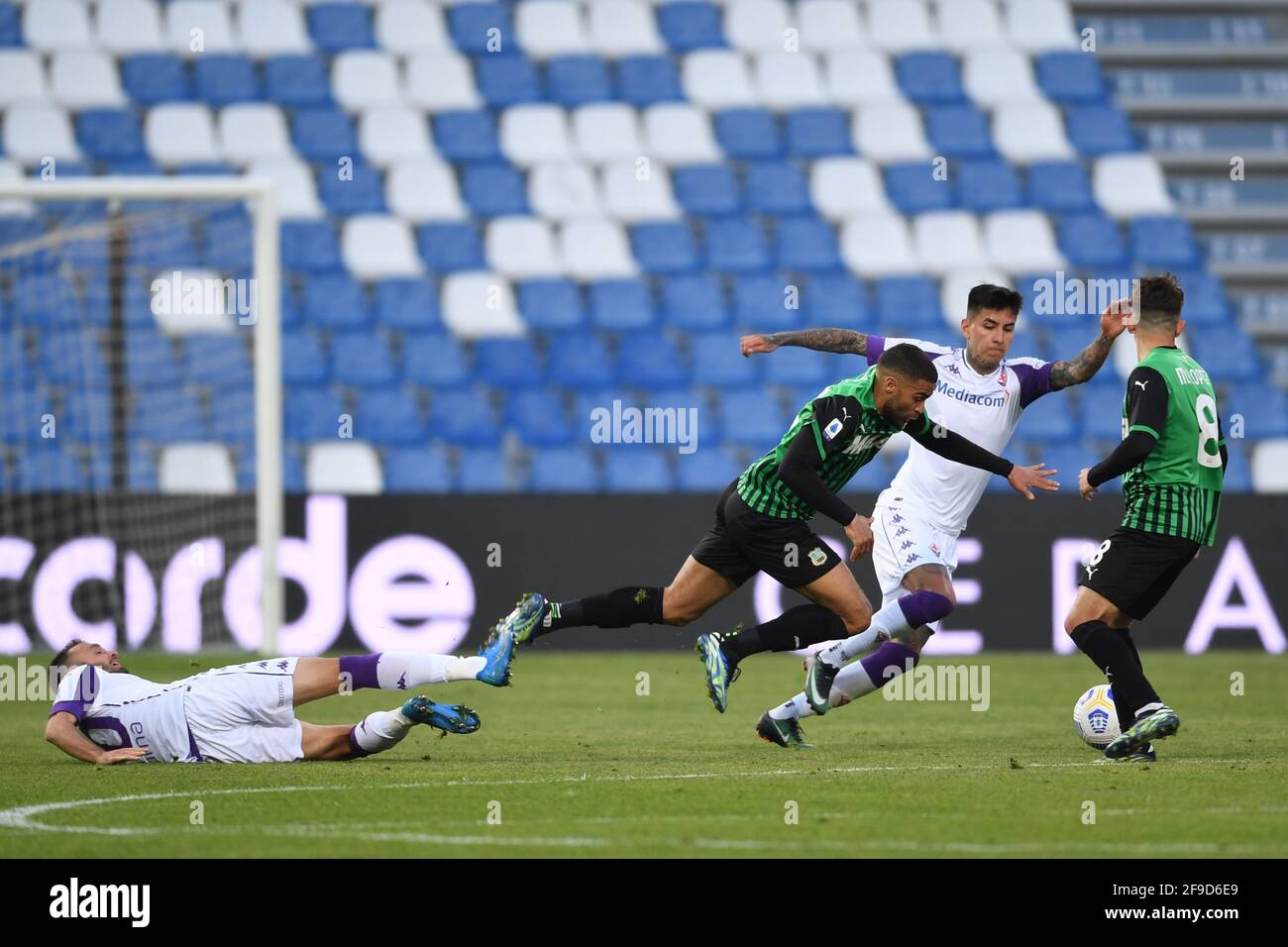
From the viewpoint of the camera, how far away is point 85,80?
2066 centimetres

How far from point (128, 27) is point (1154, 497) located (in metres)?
16.5

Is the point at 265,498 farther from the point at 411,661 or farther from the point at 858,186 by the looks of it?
the point at 858,186

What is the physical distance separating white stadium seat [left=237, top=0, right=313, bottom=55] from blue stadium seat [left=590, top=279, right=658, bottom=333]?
16.6ft

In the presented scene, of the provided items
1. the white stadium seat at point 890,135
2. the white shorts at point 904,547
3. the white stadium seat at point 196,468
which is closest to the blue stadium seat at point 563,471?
the white stadium seat at point 196,468

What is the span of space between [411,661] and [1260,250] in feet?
52.3

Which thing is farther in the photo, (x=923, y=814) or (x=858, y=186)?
(x=858, y=186)

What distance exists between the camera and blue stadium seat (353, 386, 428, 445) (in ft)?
58.2

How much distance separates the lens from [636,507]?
1516 cm

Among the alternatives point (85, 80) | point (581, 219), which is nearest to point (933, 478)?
point (581, 219)

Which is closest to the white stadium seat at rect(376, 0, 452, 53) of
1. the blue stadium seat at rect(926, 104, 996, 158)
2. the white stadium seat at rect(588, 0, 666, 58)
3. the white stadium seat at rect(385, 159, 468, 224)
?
the white stadium seat at rect(588, 0, 666, 58)

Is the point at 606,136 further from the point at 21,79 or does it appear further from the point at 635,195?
the point at 21,79

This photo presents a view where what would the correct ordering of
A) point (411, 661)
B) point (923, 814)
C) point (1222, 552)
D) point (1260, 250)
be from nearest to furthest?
point (923, 814) → point (411, 661) → point (1222, 552) → point (1260, 250)

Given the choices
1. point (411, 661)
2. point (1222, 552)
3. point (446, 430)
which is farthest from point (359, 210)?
point (411, 661)

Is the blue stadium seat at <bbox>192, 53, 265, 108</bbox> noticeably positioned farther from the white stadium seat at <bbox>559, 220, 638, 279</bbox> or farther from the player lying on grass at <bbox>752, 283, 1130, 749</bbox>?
the player lying on grass at <bbox>752, 283, 1130, 749</bbox>
